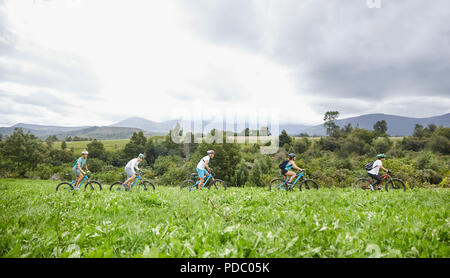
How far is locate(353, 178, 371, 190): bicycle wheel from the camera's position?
11586 millimetres

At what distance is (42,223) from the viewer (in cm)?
389

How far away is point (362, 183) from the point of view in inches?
477

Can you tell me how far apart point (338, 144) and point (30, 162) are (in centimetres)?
3615

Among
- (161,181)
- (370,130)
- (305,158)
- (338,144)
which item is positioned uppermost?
(370,130)

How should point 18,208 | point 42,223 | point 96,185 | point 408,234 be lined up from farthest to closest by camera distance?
point 96,185 → point 18,208 → point 42,223 → point 408,234

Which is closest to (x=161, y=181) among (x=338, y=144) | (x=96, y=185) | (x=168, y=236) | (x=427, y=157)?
(x=96, y=185)

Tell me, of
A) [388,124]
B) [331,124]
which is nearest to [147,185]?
[331,124]

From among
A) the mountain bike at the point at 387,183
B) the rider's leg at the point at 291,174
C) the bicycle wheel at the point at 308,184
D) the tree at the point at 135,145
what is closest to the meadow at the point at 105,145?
the tree at the point at 135,145

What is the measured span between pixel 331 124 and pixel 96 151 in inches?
1232

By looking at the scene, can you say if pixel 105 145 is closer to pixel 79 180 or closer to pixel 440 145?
pixel 79 180

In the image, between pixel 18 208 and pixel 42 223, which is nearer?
pixel 42 223

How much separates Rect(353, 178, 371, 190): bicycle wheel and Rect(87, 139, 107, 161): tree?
73.3 ft

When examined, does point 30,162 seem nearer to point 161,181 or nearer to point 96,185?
point 161,181

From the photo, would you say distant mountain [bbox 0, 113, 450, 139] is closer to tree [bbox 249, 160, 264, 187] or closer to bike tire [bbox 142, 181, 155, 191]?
tree [bbox 249, 160, 264, 187]
